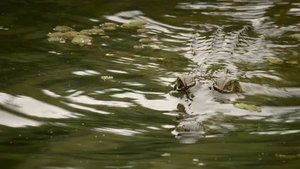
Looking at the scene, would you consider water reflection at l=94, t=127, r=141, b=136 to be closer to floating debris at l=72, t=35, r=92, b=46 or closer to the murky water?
the murky water

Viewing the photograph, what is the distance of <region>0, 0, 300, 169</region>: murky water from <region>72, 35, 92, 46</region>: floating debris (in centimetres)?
17

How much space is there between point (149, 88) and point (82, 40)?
106 inches

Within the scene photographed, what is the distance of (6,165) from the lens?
14.6 ft

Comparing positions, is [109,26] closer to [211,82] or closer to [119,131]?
[211,82]

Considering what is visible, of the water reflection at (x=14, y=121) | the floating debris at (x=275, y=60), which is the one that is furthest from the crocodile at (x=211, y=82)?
the water reflection at (x=14, y=121)

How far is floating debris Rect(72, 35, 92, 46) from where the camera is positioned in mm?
9406

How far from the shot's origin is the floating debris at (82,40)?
9.41 m

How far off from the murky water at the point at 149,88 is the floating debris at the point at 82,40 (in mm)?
168

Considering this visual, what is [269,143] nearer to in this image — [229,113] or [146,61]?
[229,113]

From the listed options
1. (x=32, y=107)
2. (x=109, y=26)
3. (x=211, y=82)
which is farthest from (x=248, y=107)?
(x=109, y=26)

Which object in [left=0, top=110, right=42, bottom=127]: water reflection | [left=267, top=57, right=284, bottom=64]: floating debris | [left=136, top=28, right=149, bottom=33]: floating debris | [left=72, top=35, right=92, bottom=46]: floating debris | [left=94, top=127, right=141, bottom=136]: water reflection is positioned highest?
[left=0, top=110, right=42, bottom=127]: water reflection

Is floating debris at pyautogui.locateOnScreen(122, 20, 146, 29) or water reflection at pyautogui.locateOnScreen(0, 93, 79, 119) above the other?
water reflection at pyautogui.locateOnScreen(0, 93, 79, 119)

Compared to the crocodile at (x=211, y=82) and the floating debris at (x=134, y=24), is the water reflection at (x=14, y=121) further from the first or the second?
the floating debris at (x=134, y=24)

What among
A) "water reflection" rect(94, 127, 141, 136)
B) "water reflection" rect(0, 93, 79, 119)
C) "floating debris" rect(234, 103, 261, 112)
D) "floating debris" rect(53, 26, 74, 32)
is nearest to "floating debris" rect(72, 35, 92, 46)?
"floating debris" rect(53, 26, 74, 32)
